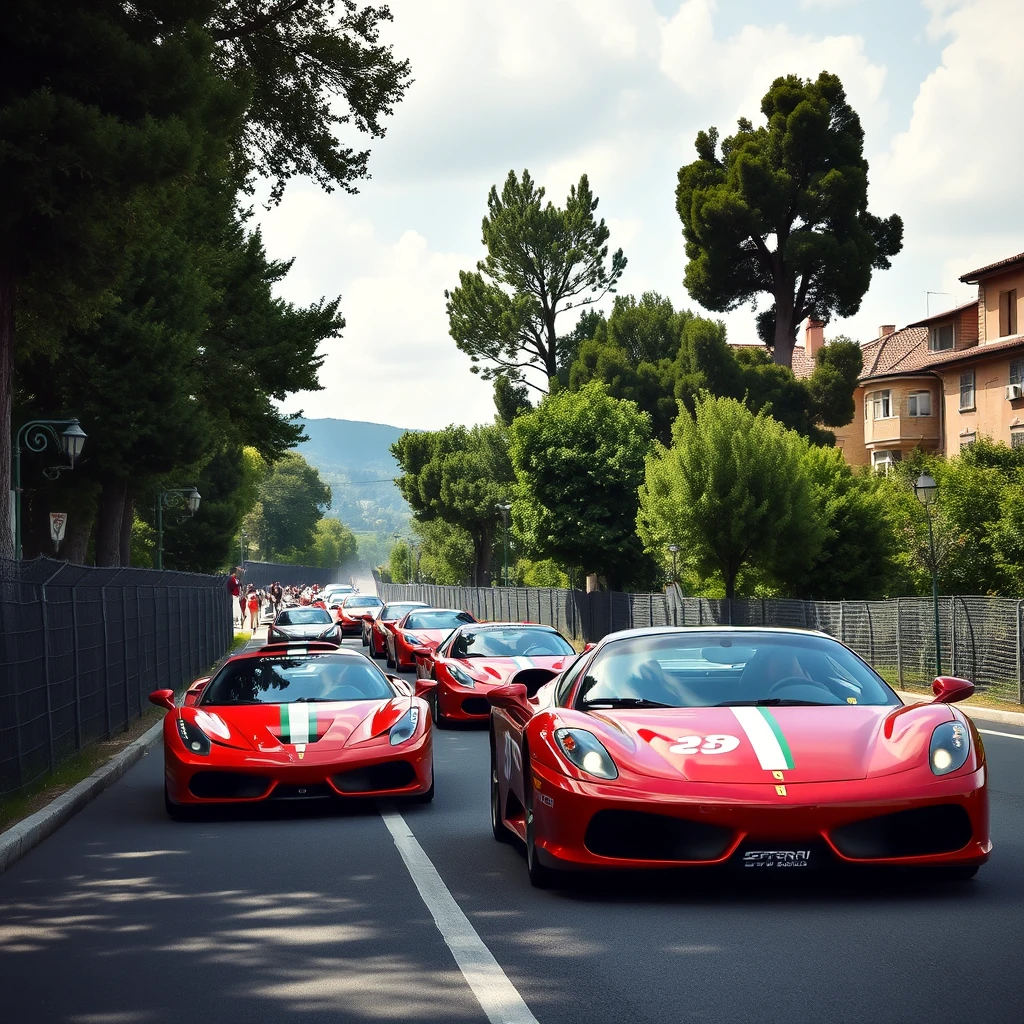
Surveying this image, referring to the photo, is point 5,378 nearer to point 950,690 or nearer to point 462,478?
point 950,690

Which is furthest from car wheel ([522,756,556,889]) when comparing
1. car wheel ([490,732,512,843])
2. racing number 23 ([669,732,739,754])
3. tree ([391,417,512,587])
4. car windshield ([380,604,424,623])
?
tree ([391,417,512,587])

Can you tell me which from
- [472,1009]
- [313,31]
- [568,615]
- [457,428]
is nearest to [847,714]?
[472,1009]

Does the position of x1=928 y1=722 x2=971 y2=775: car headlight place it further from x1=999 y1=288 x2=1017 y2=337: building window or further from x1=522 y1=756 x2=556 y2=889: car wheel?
x1=999 y1=288 x2=1017 y2=337: building window

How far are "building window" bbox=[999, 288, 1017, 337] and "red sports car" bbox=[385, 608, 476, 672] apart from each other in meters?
29.8

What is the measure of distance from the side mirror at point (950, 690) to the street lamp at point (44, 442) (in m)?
20.9

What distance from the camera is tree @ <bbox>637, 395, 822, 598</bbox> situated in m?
40.4

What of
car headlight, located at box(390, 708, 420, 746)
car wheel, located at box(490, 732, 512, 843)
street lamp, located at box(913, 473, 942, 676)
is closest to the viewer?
car wheel, located at box(490, 732, 512, 843)

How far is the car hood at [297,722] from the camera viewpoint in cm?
1069

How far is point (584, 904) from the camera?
6980 mm

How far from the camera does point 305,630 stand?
34594 millimetres

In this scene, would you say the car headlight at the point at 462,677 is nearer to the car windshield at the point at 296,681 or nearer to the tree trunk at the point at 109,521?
the car windshield at the point at 296,681

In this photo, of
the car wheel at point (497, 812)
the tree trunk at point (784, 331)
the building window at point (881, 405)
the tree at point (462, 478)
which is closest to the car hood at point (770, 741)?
the car wheel at point (497, 812)

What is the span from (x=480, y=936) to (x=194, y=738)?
193 inches

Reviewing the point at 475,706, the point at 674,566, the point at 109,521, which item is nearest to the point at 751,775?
the point at 475,706
